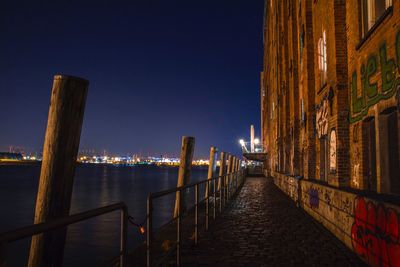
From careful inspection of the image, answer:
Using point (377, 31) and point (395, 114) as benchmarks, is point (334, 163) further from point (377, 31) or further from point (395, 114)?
point (377, 31)

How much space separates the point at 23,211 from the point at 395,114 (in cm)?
3183

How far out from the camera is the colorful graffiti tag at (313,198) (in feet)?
35.7

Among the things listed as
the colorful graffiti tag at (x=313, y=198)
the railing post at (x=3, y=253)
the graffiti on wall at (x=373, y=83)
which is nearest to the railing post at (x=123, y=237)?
the railing post at (x=3, y=253)

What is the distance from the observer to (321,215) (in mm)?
10156

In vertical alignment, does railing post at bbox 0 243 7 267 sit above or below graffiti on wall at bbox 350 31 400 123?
below

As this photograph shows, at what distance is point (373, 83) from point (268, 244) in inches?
150

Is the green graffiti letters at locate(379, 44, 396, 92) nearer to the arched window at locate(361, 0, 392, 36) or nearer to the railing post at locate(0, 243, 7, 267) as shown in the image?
the arched window at locate(361, 0, 392, 36)

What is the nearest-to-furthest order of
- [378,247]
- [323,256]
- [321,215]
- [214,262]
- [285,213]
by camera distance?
[378,247]
[214,262]
[323,256]
[321,215]
[285,213]

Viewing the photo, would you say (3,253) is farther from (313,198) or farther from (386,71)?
(313,198)

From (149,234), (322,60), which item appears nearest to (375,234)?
(149,234)

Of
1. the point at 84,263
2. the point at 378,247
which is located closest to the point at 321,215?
the point at 378,247

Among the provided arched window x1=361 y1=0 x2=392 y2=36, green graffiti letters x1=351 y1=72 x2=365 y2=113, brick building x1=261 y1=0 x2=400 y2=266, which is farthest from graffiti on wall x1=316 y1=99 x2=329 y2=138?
arched window x1=361 y1=0 x2=392 y2=36

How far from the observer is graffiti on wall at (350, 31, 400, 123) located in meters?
6.24

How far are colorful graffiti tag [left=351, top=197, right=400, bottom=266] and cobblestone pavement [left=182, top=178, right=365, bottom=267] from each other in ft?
1.04
